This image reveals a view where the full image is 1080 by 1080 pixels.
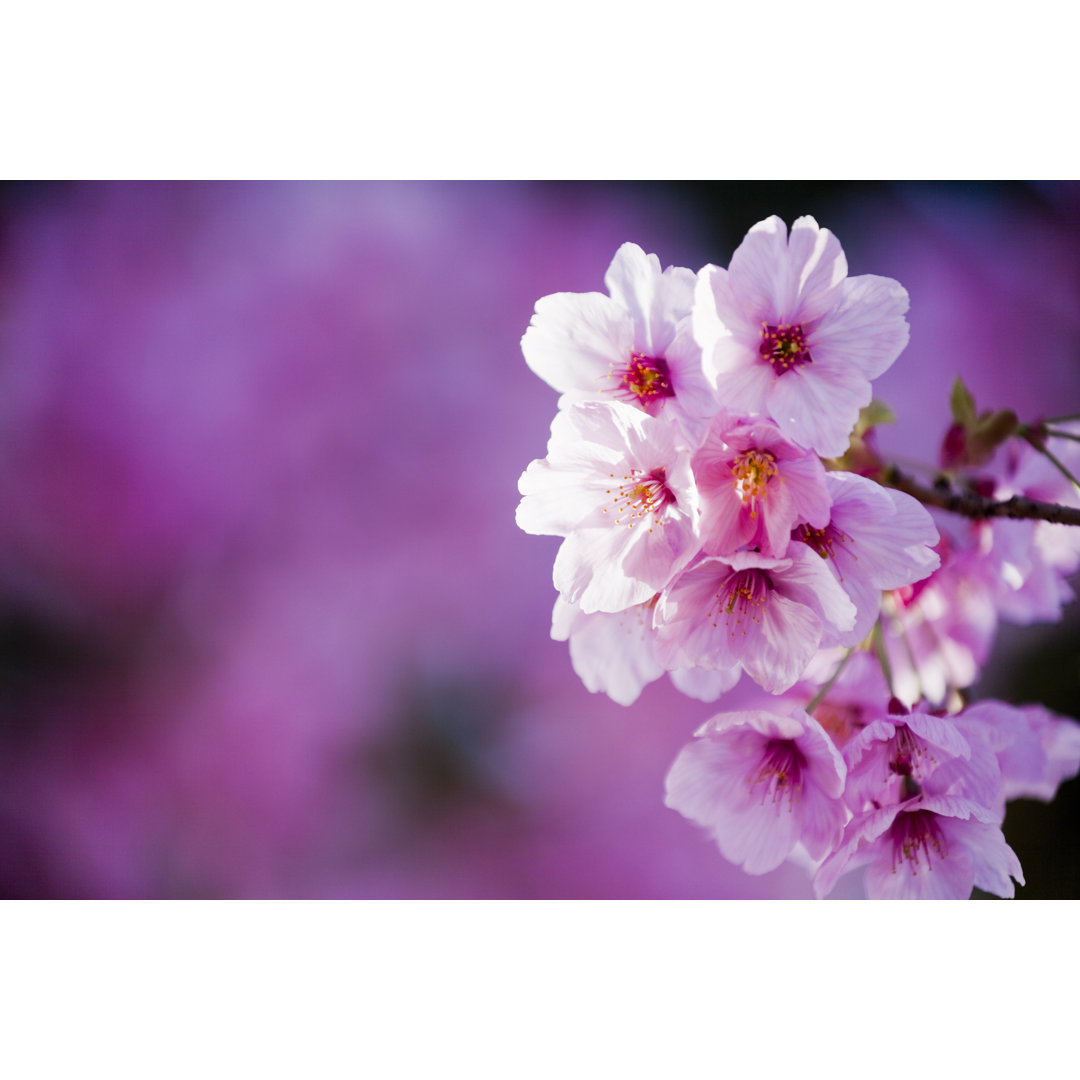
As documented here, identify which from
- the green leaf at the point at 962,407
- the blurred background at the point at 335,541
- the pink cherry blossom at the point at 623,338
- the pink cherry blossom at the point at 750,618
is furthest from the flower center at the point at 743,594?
the blurred background at the point at 335,541

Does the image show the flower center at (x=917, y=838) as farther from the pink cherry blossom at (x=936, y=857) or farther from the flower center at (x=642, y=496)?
the flower center at (x=642, y=496)

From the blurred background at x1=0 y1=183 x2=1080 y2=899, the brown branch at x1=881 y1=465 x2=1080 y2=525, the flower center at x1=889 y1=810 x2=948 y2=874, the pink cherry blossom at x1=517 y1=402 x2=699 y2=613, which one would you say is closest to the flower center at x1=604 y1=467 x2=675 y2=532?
the pink cherry blossom at x1=517 y1=402 x2=699 y2=613

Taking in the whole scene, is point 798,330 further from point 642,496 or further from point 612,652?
point 612,652

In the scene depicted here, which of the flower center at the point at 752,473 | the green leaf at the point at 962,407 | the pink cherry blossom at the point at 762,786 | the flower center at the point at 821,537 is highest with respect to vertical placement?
the green leaf at the point at 962,407

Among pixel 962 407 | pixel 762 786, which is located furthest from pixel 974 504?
pixel 762 786
